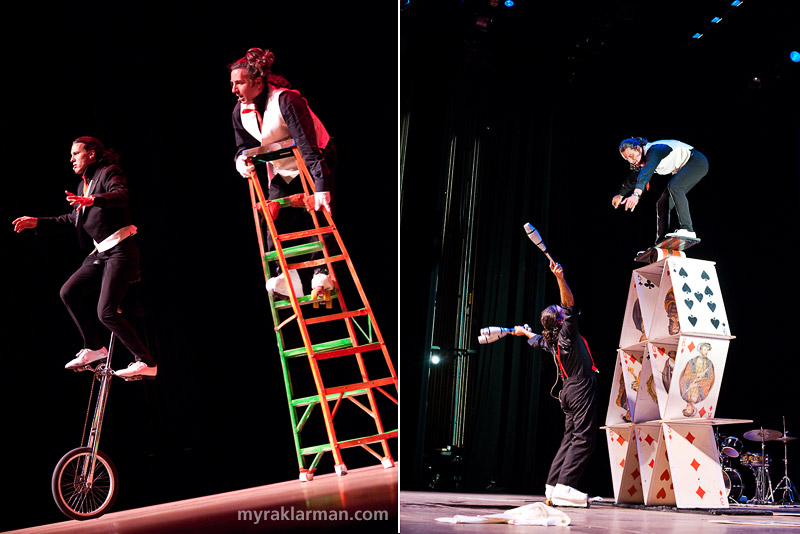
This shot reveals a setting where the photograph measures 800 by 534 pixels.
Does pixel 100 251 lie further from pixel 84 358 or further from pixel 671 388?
pixel 671 388

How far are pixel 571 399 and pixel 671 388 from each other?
594 millimetres

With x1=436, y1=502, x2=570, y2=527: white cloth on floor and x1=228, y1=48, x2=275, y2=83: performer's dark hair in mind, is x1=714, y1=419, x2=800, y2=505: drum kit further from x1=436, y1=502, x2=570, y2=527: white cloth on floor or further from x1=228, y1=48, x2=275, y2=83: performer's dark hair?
x1=228, y1=48, x2=275, y2=83: performer's dark hair

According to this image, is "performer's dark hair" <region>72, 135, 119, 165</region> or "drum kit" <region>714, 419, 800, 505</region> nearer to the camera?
"performer's dark hair" <region>72, 135, 119, 165</region>

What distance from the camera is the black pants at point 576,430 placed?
12.9ft

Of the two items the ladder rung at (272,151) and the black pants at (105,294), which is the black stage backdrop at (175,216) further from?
the ladder rung at (272,151)

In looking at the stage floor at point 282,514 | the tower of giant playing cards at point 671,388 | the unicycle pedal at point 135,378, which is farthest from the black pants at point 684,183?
the unicycle pedal at point 135,378

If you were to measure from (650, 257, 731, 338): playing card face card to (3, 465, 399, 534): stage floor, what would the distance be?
99.0 inches

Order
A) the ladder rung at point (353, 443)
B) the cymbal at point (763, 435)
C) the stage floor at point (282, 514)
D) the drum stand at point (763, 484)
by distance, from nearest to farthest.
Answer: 1. the stage floor at point (282, 514)
2. the ladder rung at point (353, 443)
3. the cymbal at point (763, 435)
4. the drum stand at point (763, 484)

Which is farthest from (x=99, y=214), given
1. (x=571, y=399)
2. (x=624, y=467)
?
(x=624, y=467)

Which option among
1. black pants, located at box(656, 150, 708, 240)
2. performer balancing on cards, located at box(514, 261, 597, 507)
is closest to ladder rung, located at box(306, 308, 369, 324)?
performer balancing on cards, located at box(514, 261, 597, 507)

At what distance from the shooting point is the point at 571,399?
4102mm

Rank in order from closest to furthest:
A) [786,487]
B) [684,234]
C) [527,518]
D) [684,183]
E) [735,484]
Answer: [527,518], [684,234], [684,183], [786,487], [735,484]

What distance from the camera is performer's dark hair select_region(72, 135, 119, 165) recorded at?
102 inches

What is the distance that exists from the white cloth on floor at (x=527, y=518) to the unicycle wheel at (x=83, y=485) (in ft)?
4.17
